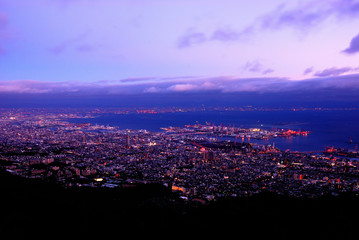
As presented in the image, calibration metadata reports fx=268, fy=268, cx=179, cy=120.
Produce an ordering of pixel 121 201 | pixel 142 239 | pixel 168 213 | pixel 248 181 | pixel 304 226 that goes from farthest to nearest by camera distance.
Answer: pixel 248 181 → pixel 121 201 → pixel 168 213 → pixel 304 226 → pixel 142 239

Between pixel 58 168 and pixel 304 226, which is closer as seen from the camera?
pixel 304 226

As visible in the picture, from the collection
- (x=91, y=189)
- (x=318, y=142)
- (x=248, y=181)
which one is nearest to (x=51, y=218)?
(x=91, y=189)

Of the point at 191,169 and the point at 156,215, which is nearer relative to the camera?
the point at 156,215

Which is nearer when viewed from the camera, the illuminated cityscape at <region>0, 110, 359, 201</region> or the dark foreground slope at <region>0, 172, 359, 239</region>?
the dark foreground slope at <region>0, 172, 359, 239</region>

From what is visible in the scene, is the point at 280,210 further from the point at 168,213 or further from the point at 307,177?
the point at 307,177

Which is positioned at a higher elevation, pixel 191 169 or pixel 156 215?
pixel 156 215

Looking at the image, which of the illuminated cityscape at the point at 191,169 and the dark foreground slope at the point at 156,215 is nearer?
the dark foreground slope at the point at 156,215

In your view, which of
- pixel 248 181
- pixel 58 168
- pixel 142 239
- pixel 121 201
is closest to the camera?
pixel 142 239
